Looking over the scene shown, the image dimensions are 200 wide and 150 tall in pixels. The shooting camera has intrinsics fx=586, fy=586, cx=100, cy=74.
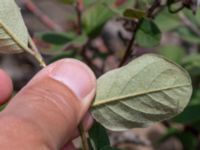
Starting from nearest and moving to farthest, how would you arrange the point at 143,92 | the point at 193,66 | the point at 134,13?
the point at 143,92 → the point at 134,13 → the point at 193,66

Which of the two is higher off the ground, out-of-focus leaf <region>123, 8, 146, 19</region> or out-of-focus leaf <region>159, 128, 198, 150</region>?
out-of-focus leaf <region>123, 8, 146, 19</region>

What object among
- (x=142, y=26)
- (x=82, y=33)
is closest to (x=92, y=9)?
(x=82, y=33)

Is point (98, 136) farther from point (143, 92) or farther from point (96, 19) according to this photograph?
point (96, 19)

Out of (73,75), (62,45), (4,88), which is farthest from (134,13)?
(62,45)

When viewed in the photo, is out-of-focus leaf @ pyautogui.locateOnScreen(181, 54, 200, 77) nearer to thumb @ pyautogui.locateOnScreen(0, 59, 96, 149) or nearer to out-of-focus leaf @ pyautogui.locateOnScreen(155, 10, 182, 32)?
out-of-focus leaf @ pyautogui.locateOnScreen(155, 10, 182, 32)

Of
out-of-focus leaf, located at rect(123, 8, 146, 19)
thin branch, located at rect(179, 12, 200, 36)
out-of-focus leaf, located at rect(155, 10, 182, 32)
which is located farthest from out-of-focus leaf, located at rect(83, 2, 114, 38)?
out-of-focus leaf, located at rect(123, 8, 146, 19)
